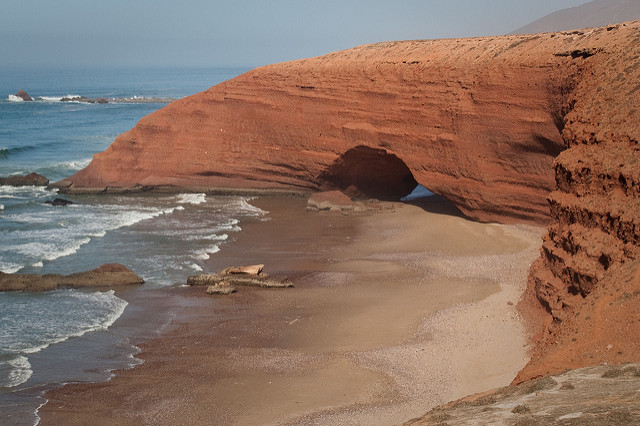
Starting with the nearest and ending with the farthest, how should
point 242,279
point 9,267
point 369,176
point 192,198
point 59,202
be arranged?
point 242,279
point 9,267
point 369,176
point 59,202
point 192,198

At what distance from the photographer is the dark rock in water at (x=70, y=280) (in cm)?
1892

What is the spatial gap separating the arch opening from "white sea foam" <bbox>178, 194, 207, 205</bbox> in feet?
16.5

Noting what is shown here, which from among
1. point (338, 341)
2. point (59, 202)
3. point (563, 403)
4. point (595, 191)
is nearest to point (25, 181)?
point (59, 202)

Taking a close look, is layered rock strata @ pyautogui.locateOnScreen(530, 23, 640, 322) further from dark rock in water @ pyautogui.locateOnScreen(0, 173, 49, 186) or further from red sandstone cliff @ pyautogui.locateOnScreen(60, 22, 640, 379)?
dark rock in water @ pyautogui.locateOnScreen(0, 173, 49, 186)

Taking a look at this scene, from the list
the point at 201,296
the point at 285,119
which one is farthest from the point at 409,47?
the point at 201,296

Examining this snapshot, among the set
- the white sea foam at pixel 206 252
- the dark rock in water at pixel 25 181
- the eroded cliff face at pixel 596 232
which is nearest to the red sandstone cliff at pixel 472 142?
the eroded cliff face at pixel 596 232

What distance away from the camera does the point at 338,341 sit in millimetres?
14977

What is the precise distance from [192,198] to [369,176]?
7.31 m

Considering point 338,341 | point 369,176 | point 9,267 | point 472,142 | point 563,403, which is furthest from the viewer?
point 369,176

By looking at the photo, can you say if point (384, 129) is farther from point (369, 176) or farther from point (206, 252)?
point (206, 252)

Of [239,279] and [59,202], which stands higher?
[59,202]

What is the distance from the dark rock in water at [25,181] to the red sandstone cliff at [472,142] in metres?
2.66

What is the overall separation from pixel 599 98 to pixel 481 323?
483 centimetres

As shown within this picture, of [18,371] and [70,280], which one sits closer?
[18,371]
